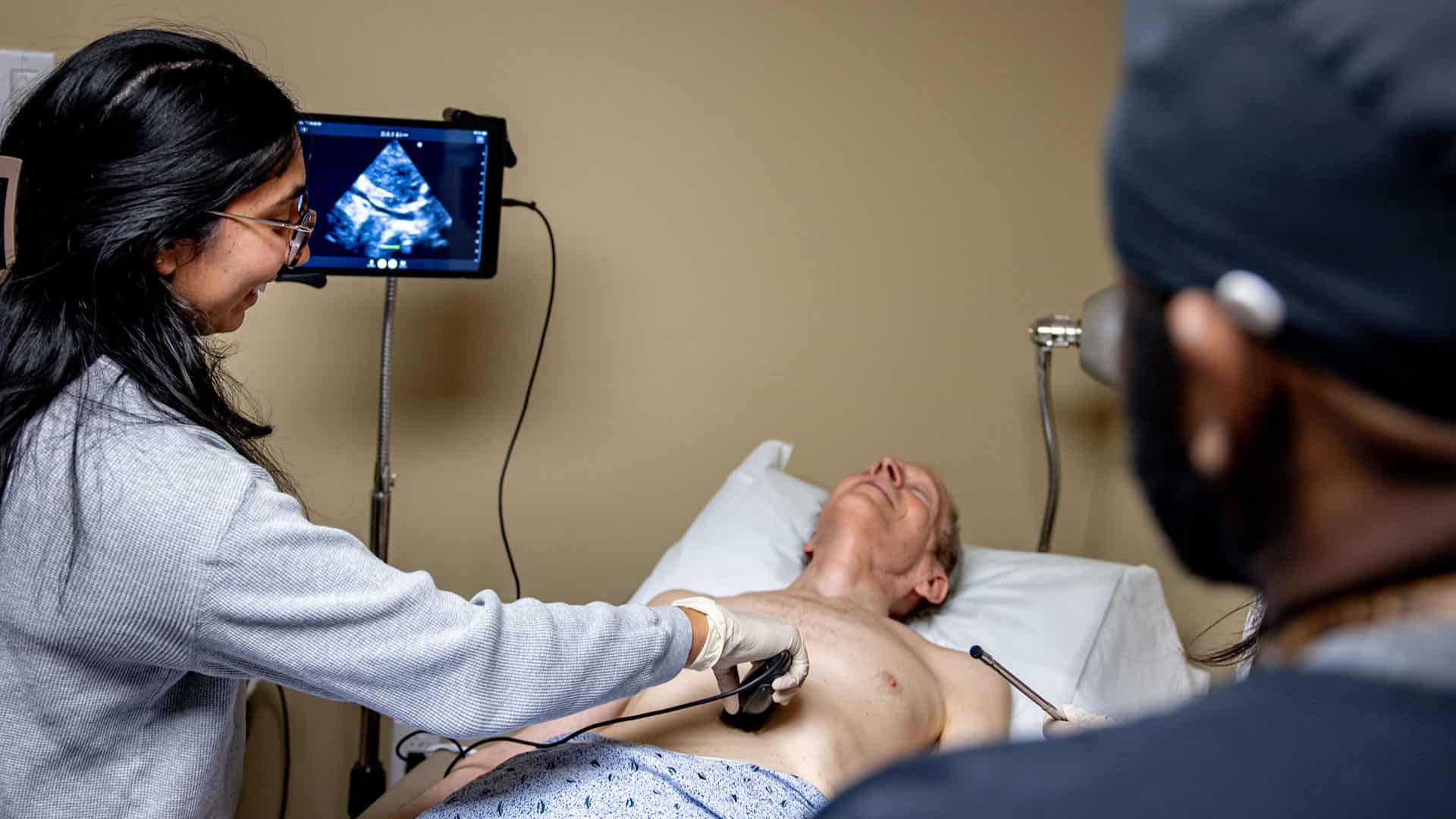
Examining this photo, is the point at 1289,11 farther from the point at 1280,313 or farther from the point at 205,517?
the point at 205,517

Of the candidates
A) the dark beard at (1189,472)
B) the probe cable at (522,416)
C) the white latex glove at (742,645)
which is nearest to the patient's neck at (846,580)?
the white latex glove at (742,645)

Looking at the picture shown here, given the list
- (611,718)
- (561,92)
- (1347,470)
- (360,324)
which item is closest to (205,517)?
(611,718)

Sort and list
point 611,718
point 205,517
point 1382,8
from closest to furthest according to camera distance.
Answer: point 1382,8 < point 205,517 < point 611,718

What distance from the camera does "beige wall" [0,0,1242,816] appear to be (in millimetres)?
2102

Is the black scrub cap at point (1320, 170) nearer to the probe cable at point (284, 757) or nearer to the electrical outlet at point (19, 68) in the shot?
the electrical outlet at point (19, 68)

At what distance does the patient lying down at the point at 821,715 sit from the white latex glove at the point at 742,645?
0.33 ft

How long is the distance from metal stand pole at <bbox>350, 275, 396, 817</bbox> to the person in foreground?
151cm

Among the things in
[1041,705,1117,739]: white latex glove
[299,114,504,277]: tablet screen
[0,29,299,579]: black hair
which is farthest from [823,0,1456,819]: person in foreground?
[299,114,504,277]: tablet screen

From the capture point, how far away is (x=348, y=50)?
201 cm

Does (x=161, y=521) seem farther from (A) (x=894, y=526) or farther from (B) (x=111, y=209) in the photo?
(A) (x=894, y=526)

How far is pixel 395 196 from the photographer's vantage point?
1.75 metres

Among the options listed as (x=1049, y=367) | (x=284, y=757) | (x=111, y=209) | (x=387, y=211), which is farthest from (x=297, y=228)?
(x=1049, y=367)

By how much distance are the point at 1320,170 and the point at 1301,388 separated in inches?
3.4

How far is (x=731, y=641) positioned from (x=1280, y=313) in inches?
40.8
